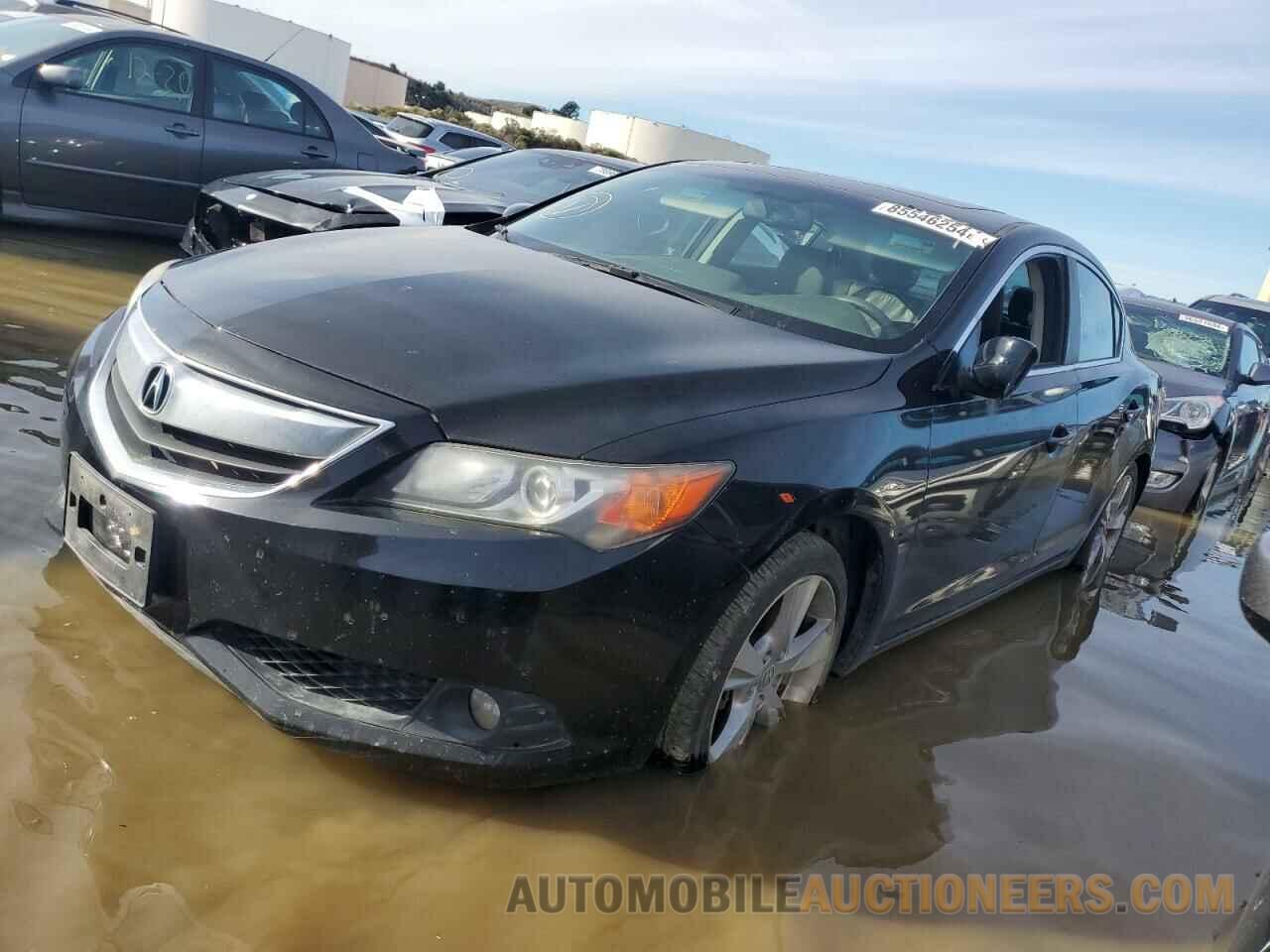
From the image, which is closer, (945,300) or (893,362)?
(893,362)

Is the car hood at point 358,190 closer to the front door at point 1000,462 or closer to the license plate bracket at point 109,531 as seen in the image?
the front door at point 1000,462

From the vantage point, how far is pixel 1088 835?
2910 mm

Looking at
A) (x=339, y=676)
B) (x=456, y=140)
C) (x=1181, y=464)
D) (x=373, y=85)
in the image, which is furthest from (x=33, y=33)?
(x=373, y=85)

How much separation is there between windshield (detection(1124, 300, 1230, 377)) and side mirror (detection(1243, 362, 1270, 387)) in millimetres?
255

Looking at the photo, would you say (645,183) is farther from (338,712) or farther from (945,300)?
(338,712)

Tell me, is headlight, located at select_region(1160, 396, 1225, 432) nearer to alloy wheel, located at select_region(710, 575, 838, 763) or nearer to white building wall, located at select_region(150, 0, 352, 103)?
alloy wheel, located at select_region(710, 575, 838, 763)

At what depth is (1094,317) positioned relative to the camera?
4.38m

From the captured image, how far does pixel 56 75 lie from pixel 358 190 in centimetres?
179

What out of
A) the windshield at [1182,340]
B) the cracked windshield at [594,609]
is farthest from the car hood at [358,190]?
the windshield at [1182,340]

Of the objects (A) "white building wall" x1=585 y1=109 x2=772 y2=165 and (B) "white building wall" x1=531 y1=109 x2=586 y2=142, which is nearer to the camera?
(B) "white building wall" x1=531 y1=109 x2=586 y2=142

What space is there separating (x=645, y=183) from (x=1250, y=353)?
22.3 feet

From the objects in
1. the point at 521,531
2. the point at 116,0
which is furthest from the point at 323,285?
the point at 116,0

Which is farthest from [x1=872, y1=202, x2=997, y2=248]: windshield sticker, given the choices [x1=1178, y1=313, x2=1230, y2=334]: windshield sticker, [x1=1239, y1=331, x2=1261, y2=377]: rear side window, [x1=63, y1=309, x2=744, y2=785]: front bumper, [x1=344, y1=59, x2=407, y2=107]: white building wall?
[x1=344, y1=59, x2=407, y2=107]: white building wall

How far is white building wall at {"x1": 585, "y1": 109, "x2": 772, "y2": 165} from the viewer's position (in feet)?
234
